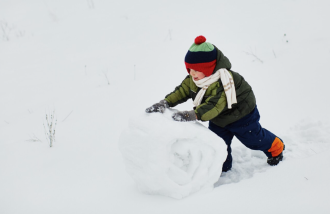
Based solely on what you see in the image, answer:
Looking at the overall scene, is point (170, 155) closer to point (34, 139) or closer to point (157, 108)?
point (157, 108)

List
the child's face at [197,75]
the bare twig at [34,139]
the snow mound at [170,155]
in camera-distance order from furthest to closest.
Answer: the bare twig at [34,139] < the child's face at [197,75] < the snow mound at [170,155]

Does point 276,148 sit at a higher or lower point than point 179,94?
lower

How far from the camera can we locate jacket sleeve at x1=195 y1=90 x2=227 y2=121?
5.76 ft

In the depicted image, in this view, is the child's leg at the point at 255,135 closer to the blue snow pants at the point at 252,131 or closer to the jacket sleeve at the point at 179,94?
the blue snow pants at the point at 252,131

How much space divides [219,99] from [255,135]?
0.58m

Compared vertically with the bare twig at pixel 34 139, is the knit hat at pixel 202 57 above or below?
above

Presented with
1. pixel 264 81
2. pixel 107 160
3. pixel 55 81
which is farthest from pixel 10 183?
pixel 264 81

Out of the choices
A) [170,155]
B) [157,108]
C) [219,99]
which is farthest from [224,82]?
[170,155]

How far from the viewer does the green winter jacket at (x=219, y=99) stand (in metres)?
1.77

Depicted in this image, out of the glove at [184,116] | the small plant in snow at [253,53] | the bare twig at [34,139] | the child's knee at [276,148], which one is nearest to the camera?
the glove at [184,116]

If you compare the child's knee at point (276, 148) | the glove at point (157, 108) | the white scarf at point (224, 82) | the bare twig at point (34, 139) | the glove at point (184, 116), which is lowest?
the bare twig at point (34, 139)

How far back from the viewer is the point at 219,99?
1.77 meters

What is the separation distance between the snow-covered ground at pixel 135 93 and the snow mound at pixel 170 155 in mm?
112

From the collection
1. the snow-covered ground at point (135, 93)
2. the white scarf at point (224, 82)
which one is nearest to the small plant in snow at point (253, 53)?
the snow-covered ground at point (135, 93)
